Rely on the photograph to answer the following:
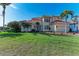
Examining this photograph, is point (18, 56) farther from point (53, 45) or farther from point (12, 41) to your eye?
point (53, 45)

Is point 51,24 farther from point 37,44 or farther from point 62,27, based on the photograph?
point 37,44

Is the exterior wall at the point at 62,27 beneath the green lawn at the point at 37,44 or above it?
above

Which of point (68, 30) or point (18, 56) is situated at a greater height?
point (68, 30)

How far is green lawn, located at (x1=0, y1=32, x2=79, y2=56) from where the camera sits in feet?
7.47

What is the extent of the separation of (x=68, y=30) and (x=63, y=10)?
21cm

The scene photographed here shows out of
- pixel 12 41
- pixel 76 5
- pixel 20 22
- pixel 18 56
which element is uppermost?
pixel 76 5

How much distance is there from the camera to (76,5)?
227cm

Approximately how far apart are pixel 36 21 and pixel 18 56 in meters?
0.39

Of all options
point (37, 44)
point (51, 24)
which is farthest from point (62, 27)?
point (37, 44)

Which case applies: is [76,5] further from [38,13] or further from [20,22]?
[20,22]

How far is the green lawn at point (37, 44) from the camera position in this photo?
228cm

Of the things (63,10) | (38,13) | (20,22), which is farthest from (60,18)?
(20,22)

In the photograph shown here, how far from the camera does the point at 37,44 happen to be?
2.30m

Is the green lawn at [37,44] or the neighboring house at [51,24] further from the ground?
the neighboring house at [51,24]
